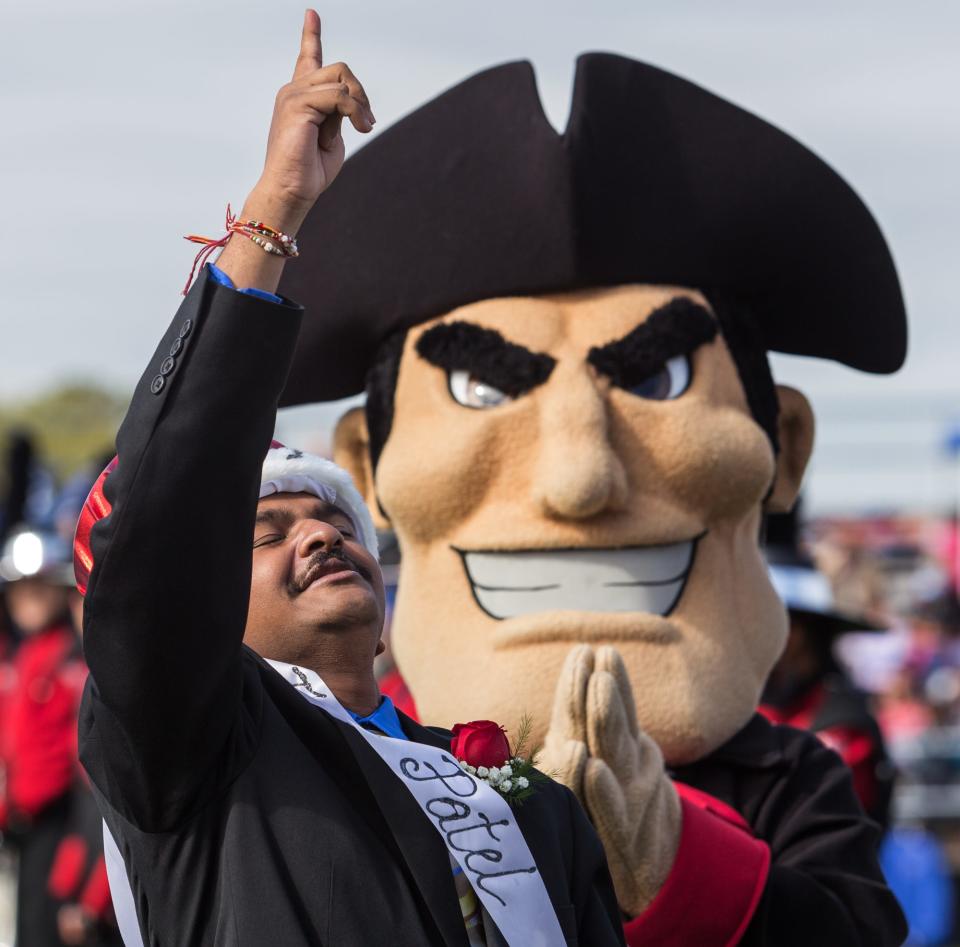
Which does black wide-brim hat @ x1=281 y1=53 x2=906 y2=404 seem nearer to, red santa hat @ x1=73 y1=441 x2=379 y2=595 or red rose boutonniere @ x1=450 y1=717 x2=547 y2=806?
red santa hat @ x1=73 y1=441 x2=379 y2=595

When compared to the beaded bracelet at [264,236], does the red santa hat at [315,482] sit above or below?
below

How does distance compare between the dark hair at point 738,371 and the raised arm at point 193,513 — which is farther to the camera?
the dark hair at point 738,371

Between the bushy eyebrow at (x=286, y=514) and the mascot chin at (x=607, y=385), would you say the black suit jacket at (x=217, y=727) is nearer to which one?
the bushy eyebrow at (x=286, y=514)

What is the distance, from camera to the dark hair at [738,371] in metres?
3.48

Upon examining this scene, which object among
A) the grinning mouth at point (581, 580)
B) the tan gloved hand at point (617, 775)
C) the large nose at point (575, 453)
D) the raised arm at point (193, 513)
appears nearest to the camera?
the raised arm at point (193, 513)

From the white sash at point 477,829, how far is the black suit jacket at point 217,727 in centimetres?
3

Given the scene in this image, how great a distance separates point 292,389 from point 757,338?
3.06 feet

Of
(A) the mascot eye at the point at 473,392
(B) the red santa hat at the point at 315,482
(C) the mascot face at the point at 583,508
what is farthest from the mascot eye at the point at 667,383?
(B) the red santa hat at the point at 315,482

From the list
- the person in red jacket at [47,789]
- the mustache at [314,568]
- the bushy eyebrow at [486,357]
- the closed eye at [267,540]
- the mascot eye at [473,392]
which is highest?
the bushy eyebrow at [486,357]

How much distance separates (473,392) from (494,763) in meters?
1.20

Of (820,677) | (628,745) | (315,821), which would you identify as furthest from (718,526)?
(820,677)

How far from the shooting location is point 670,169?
11.2 feet

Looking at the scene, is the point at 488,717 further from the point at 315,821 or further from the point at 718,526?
the point at 315,821

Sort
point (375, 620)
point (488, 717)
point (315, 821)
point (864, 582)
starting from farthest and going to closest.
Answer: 1. point (864, 582)
2. point (488, 717)
3. point (375, 620)
4. point (315, 821)
